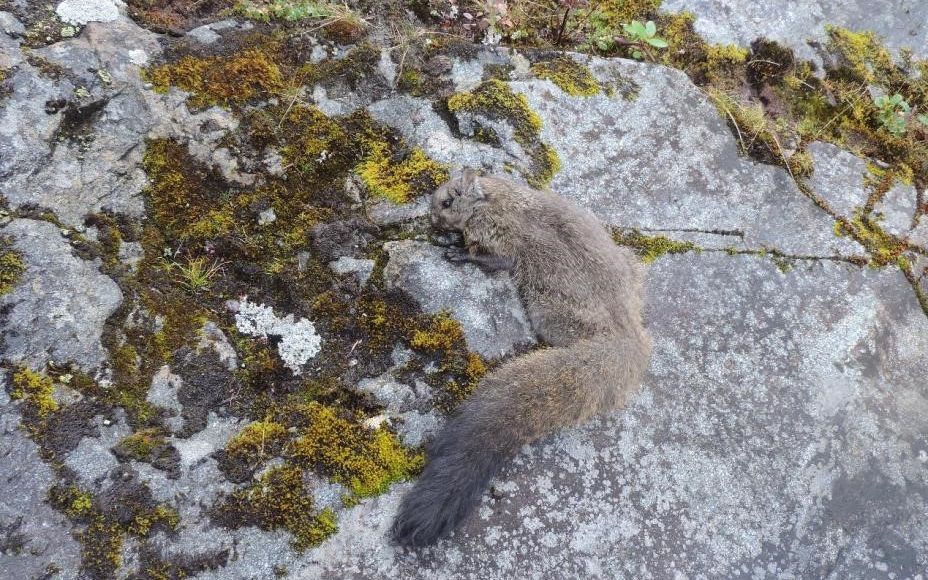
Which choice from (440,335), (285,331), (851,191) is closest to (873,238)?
(851,191)

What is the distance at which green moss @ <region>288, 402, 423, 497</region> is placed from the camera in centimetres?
382

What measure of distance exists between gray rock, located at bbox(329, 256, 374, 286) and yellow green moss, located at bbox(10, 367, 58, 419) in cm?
190

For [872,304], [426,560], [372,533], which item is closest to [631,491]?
[426,560]

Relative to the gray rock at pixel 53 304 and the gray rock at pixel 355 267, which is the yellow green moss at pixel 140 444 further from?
the gray rock at pixel 355 267

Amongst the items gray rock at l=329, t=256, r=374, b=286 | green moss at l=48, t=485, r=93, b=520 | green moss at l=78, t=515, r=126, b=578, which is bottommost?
green moss at l=78, t=515, r=126, b=578

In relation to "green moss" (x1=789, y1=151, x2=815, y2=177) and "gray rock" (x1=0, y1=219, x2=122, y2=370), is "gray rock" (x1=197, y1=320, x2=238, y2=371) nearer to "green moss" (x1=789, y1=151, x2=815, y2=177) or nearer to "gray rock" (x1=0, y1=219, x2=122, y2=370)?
"gray rock" (x1=0, y1=219, x2=122, y2=370)

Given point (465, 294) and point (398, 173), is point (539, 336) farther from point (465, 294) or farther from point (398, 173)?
point (398, 173)

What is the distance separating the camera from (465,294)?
183 inches

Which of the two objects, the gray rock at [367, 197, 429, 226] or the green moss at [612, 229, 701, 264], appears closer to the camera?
the gray rock at [367, 197, 429, 226]

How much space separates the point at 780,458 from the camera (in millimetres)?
4453

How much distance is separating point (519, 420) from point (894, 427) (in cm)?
306

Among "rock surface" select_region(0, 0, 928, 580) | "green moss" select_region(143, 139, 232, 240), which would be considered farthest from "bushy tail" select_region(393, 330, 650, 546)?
"green moss" select_region(143, 139, 232, 240)

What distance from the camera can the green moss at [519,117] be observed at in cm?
542

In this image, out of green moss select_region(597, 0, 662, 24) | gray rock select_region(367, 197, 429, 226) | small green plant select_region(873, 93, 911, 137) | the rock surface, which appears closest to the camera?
the rock surface
